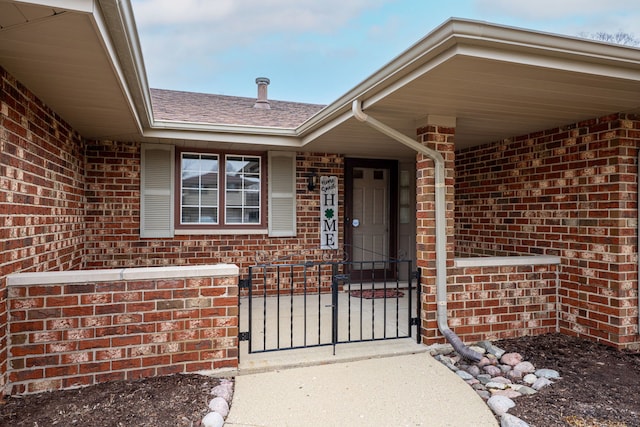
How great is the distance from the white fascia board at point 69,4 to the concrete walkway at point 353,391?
234 centimetres

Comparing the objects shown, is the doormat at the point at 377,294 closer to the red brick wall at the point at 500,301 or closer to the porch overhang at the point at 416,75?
the red brick wall at the point at 500,301

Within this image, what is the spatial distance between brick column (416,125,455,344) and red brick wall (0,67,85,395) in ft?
10.6

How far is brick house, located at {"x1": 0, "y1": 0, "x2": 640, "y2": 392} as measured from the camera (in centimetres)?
264

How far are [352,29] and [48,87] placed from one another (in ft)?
60.4

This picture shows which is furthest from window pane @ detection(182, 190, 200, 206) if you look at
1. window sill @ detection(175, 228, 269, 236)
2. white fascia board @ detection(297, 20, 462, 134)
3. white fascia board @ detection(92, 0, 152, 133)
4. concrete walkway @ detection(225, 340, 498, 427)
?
concrete walkway @ detection(225, 340, 498, 427)

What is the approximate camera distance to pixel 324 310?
16.1 ft

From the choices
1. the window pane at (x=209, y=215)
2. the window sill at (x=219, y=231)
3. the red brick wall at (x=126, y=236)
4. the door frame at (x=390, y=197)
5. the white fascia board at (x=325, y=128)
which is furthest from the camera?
the door frame at (x=390, y=197)

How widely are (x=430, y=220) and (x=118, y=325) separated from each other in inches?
107

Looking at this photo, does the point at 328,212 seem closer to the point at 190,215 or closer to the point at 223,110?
the point at 190,215

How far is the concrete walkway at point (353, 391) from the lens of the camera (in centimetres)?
253

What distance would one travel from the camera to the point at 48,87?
3.03 m

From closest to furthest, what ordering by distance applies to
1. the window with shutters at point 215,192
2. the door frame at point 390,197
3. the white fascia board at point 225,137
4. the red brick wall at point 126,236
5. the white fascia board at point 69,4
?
the white fascia board at point 69,4
the white fascia board at point 225,137
the red brick wall at point 126,236
the window with shutters at point 215,192
the door frame at point 390,197

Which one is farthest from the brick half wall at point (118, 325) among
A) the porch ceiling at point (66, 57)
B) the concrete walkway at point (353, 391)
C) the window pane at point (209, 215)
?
the window pane at point (209, 215)

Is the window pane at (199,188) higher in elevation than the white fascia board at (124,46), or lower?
lower
